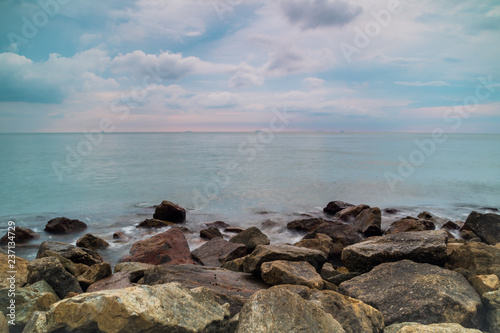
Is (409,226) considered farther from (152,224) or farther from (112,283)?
(152,224)

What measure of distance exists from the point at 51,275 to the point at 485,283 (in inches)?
250

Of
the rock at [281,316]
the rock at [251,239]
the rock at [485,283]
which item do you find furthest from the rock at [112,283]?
the rock at [485,283]

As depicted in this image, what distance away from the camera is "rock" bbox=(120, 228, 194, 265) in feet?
25.8

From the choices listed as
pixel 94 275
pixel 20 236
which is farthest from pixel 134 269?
pixel 20 236

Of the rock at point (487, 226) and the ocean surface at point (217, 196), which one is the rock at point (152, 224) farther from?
the rock at point (487, 226)

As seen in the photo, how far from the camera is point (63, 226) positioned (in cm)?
1194

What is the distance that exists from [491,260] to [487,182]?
25106 millimetres

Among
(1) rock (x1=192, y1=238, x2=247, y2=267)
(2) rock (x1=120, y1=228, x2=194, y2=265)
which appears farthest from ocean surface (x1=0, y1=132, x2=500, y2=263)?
(1) rock (x1=192, y1=238, x2=247, y2=267)

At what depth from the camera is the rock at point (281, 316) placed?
2.92 m

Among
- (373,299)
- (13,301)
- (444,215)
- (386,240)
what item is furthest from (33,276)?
(444,215)

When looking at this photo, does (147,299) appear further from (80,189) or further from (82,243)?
(80,189)

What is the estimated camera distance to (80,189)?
22391 millimetres

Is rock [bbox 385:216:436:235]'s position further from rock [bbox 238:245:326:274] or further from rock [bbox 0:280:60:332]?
rock [bbox 0:280:60:332]

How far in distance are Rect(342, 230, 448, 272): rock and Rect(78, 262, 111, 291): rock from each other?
177 inches
